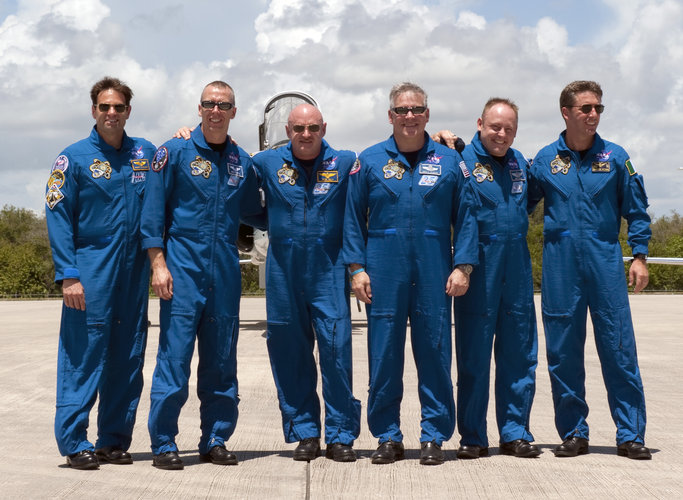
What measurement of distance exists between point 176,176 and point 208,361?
120 cm

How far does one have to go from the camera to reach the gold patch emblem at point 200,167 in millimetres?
5156

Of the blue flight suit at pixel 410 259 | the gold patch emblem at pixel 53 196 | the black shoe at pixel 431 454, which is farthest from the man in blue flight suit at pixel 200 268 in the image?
the black shoe at pixel 431 454

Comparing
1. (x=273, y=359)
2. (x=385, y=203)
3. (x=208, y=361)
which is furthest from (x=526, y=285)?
(x=208, y=361)

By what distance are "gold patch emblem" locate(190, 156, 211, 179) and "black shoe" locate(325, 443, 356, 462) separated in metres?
1.91

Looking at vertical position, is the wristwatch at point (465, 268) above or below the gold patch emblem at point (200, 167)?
below

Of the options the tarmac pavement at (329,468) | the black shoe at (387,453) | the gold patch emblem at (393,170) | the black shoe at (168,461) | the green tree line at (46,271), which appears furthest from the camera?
the green tree line at (46,271)

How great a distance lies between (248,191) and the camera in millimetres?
5453

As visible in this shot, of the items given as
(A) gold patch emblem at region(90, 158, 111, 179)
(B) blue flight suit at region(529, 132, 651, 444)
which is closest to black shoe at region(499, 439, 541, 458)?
(B) blue flight suit at region(529, 132, 651, 444)

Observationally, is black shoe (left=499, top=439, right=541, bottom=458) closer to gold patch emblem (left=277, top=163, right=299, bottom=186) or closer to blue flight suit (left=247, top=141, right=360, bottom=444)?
blue flight suit (left=247, top=141, right=360, bottom=444)

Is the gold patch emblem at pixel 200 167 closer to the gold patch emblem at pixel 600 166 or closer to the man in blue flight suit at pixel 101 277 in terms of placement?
the man in blue flight suit at pixel 101 277

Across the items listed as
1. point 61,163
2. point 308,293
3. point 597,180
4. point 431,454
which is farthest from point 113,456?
point 597,180

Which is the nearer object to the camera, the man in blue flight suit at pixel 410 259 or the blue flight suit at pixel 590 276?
the man in blue flight suit at pixel 410 259

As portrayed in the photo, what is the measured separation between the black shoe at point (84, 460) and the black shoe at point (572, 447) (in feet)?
9.69

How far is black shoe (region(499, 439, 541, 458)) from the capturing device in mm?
5266
